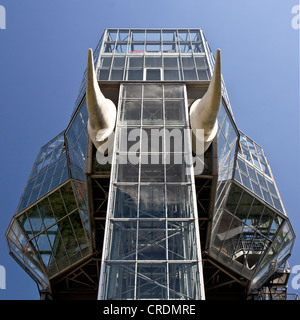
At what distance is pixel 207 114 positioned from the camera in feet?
65.0

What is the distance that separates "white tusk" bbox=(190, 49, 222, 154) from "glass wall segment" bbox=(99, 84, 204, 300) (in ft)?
2.52

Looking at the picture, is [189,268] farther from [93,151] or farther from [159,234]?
[93,151]

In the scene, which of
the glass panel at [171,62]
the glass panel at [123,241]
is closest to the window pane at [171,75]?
the glass panel at [171,62]

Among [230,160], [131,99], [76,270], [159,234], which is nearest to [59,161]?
[76,270]

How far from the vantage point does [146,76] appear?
2502 centimetres

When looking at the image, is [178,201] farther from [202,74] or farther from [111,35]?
[111,35]

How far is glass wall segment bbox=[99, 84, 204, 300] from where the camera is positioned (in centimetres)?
1494

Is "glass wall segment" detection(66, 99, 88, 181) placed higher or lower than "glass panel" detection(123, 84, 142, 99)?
lower

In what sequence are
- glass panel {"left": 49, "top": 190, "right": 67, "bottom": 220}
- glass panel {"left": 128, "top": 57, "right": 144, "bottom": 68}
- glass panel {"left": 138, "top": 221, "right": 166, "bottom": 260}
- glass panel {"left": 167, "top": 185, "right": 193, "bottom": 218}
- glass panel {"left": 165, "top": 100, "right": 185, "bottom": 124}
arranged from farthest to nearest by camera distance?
glass panel {"left": 49, "top": 190, "right": 67, "bottom": 220}, glass panel {"left": 128, "top": 57, "right": 144, "bottom": 68}, glass panel {"left": 165, "top": 100, "right": 185, "bottom": 124}, glass panel {"left": 167, "top": 185, "right": 193, "bottom": 218}, glass panel {"left": 138, "top": 221, "right": 166, "bottom": 260}

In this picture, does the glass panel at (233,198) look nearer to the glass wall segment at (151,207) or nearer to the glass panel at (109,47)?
the glass wall segment at (151,207)

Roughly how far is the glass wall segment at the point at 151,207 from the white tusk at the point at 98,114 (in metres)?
0.52

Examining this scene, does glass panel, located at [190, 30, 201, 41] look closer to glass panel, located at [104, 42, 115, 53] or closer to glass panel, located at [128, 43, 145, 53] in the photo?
glass panel, located at [128, 43, 145, 53]

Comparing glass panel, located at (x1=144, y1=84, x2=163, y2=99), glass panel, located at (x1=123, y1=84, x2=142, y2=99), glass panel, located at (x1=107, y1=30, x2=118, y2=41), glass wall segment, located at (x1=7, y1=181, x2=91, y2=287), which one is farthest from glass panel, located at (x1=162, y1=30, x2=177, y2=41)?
glass wall segment, located at (x1=7, y1=181, x2=91, y2=287)
